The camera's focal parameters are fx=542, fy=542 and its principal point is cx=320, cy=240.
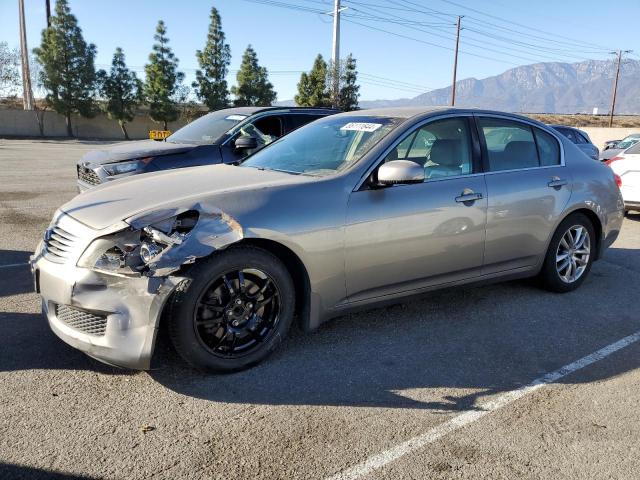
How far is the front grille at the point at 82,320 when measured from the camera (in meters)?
3.10

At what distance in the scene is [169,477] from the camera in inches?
95.6

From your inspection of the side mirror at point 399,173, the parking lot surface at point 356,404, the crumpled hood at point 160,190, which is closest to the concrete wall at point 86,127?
the parking lot surface at point 356,404

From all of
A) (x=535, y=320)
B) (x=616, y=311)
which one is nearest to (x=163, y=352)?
(x=535, y=320)

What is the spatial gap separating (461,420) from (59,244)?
8.51 ft

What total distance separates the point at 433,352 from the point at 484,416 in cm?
84

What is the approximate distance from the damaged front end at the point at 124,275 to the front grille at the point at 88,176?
3997 millimetres

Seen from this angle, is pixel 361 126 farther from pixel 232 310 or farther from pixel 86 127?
pixel 86 127

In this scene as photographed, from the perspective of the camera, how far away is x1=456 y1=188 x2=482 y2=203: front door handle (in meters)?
4.19

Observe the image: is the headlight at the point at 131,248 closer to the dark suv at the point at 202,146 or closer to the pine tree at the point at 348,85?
the dark suv at the point at 202,146

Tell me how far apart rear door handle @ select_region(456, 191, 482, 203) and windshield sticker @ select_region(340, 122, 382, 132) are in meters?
0.84

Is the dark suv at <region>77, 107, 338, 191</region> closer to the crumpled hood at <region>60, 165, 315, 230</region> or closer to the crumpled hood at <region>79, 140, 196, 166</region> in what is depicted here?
the crumpled hood at <region>79, 140, 196, 166</region>

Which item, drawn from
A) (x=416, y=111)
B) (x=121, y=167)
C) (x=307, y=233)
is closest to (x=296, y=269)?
(x=307, y=233)

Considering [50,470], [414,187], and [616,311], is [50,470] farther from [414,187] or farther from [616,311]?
[616,311]

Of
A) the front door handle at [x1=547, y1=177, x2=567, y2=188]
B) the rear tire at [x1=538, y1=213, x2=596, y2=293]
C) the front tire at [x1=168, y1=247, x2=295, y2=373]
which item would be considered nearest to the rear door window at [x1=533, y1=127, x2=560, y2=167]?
the front door handle at [x1=547, y1=177, x2=567, y2=188]
